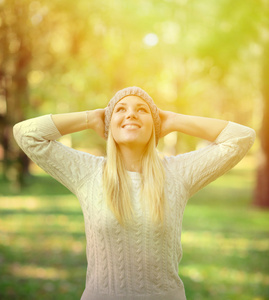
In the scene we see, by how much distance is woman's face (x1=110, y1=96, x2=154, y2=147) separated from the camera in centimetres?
187

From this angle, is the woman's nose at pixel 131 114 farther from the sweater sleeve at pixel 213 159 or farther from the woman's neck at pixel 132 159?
the sweater sleeve at pixel 213 159

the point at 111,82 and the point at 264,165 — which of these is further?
the point at 264,165

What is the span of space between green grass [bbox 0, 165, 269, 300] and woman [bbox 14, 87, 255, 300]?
8.08 ft

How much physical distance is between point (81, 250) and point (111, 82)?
3.89 m

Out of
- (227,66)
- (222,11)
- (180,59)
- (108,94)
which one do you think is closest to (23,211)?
(108,94)

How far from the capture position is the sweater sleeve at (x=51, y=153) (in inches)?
74.5

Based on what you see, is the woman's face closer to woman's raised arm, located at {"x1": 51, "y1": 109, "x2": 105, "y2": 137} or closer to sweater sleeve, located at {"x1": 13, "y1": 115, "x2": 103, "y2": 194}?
woman's raised arm, located at {"x1": 51, "y1": 109, "x2": 105, "y2": 137}

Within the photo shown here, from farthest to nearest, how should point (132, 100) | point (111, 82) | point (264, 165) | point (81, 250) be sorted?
point (264, 165) → point (111, 82) → point (81, 250) → point (132, 100)

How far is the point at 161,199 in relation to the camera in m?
1.84

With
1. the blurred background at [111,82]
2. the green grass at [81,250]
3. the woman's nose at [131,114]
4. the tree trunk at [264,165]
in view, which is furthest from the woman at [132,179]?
the tree trunk at [264,165]

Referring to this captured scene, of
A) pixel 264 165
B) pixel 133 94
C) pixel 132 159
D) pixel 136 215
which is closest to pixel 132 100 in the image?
pixel 133 94

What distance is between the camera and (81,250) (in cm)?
549

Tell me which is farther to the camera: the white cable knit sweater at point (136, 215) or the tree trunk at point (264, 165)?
the tree trunk at point (264, 165)

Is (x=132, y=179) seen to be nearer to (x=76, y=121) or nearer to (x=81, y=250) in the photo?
(x=76, y=121)
